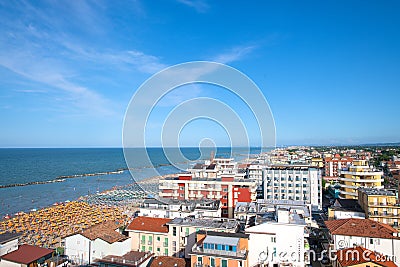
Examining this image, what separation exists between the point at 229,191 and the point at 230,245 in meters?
15.6

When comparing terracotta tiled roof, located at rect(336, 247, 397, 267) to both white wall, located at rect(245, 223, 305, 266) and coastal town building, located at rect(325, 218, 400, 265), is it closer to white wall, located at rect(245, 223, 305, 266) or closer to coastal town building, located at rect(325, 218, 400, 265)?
white wall, located at rect(245, 223, 305, 266)

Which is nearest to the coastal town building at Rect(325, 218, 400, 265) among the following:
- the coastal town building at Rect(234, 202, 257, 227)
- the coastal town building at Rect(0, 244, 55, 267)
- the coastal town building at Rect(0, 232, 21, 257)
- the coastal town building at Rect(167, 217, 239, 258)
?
the coastal town building at Rect(234, 202, 257, 227)

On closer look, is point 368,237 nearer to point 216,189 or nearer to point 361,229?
point 361,229

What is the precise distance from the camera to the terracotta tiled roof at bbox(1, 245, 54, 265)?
1359 centimetres

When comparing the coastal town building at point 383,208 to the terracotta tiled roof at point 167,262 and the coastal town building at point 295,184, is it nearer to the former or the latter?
the coastal town building at point 295,184

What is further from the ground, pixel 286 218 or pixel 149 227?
pixel 286 218

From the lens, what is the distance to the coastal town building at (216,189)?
90.2 ft

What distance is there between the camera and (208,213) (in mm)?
19922

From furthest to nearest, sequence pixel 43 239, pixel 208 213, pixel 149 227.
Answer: pixel 43 239, pixel 208 213, pixel 149 227

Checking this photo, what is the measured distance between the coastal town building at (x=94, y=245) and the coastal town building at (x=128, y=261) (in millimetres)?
844

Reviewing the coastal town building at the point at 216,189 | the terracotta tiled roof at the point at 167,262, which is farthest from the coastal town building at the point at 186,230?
the coastal town building at the point at 216,189

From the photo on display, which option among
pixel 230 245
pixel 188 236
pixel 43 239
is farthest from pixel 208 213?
pixel 43 239

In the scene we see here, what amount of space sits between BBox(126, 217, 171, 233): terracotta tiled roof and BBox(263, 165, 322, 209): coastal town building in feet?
59.7

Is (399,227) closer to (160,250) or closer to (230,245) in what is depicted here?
(230,245)
